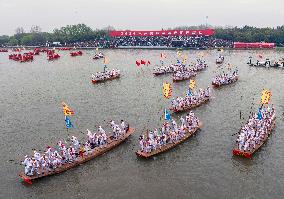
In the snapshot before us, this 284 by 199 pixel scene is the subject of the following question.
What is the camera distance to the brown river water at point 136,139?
2317cm

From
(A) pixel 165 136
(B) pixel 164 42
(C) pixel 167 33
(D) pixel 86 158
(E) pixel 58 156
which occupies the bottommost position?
(D) pixel 86 158

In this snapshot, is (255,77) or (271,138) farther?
(255,77)

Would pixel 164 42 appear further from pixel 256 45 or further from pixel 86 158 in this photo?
pixel 86 158

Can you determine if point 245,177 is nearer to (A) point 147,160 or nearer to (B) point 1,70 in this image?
(A) point 147,160

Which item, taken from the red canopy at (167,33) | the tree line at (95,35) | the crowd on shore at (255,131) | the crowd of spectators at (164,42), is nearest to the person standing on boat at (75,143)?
the crowd on shore at (255,131)

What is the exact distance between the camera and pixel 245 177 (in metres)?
24.3

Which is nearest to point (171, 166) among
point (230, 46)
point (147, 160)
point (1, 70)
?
point (147, 160)

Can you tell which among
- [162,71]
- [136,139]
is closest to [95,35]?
[162,71]

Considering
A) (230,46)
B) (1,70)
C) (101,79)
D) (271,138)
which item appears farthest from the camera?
(230,46)

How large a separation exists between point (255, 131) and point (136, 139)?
9512 mm

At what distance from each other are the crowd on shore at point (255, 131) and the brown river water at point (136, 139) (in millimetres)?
879

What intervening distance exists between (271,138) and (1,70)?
57.1 meters

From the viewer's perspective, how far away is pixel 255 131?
2809cm

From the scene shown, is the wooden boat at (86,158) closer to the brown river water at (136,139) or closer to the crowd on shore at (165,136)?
the brown river water at (136,139)
